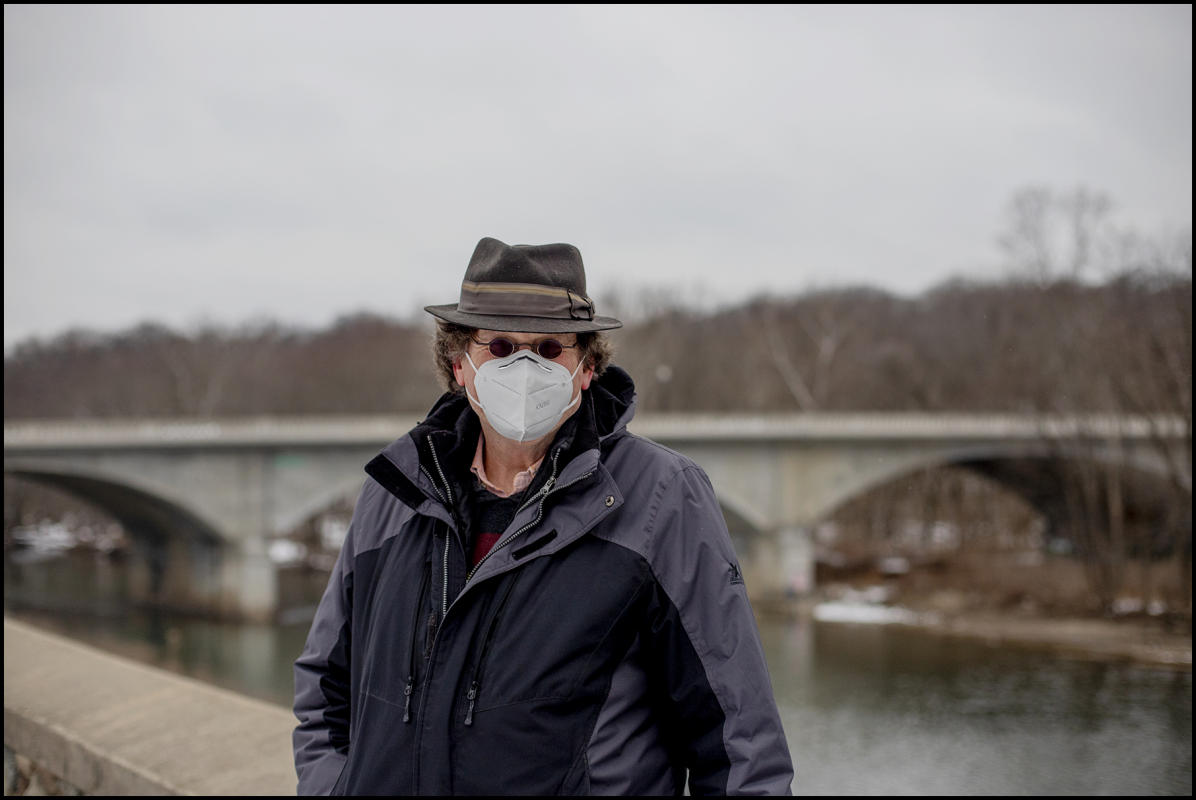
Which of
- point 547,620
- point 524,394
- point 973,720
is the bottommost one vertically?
point 973,720

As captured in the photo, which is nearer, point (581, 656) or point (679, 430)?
point (581, 656)

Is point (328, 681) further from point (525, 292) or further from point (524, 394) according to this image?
point (525, 292)

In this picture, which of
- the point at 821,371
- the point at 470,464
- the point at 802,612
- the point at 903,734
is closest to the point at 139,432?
the point at 802,612

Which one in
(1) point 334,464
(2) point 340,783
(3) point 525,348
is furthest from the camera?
(1) point 334,464

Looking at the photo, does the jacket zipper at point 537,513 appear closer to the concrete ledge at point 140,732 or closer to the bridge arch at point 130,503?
the concrete ledge at point 140,732

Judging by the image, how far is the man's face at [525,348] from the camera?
207 centimetres

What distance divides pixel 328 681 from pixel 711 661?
0.79 metres

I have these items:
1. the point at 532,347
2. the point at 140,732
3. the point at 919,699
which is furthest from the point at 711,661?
the point at 919,699

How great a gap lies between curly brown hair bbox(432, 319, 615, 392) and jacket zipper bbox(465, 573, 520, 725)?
54 centimetres

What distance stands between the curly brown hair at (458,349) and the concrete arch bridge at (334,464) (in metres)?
24.9

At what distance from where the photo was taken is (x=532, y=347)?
Answer: 2068 millimetres

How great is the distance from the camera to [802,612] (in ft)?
91.6

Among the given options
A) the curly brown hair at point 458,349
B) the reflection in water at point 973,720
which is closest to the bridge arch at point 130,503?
the reflection in water at point 973,720

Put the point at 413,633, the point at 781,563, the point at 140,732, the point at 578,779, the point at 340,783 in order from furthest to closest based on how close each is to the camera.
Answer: the point at 781,563 < the point at 140,732 < the point at 340,783 < the point at 413,633 < the point at 578,779
